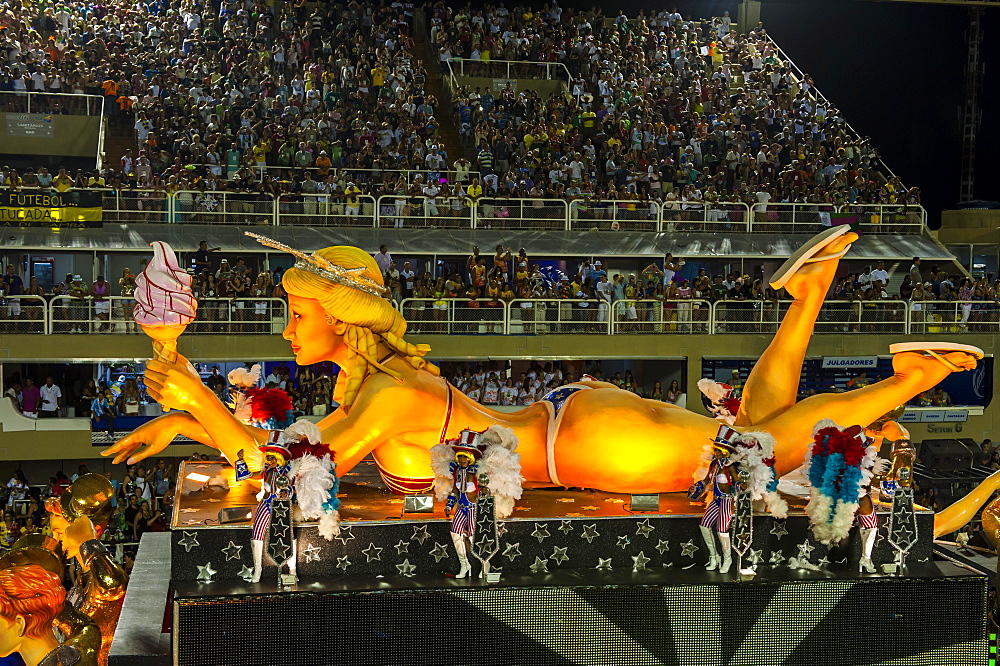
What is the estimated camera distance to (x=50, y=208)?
1789 centimetres

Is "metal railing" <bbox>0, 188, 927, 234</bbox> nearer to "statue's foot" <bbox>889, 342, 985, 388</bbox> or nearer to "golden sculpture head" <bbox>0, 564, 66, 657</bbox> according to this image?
"statue's foot" <bbox>889, 342, 985, 388</bbox>

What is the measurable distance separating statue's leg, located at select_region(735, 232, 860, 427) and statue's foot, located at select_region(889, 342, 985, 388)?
605 millimetres

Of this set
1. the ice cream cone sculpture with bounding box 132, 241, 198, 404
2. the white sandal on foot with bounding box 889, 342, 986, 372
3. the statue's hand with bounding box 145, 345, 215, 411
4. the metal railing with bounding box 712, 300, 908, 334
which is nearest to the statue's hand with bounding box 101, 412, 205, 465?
the statue's hand with bounding box 145, 345, 215, 411

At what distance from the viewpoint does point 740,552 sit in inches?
273

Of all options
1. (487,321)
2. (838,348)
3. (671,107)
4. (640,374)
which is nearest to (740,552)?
(487,321)

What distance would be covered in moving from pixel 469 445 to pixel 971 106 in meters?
22.5

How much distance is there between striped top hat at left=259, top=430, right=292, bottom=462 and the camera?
6363mm

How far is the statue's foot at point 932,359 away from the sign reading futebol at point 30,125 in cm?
1746

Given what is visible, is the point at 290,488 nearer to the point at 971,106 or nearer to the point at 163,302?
the point at 163,302

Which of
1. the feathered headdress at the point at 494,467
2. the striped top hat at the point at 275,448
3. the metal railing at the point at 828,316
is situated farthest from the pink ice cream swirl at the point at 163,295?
the metal railing at the point at 828,316

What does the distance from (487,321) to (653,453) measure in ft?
34.8

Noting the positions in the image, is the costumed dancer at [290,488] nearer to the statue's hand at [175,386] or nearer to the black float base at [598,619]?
the black float base at [598,619]

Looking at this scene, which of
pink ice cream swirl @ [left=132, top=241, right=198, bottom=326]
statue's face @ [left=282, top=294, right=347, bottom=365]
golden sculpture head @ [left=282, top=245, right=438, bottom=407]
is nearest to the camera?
pink ice cream swirl @ [left=132, top=241, right=198, bottom=326]

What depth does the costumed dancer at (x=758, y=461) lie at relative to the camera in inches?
266
